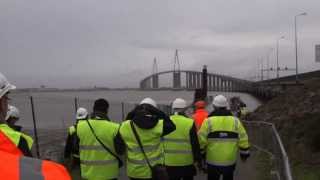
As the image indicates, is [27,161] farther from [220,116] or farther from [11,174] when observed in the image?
[220,116]

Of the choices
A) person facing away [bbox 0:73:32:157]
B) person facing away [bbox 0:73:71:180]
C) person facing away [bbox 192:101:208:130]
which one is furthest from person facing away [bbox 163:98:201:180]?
person facing away [bbox 0:73:71:180]

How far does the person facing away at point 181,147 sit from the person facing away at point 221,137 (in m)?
0.27

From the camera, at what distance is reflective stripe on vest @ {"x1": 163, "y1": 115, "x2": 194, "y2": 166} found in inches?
364

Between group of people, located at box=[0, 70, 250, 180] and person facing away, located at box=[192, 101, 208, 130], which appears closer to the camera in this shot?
group of people, located at box=[0, 70, 250, 180]

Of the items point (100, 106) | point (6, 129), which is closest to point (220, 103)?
point (100, 106)

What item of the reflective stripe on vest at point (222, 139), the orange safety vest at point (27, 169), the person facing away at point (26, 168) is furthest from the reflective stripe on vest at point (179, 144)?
the orange safety vest at point (27, 169)

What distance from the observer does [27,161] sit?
2.08 meters

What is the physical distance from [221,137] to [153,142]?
183 cm

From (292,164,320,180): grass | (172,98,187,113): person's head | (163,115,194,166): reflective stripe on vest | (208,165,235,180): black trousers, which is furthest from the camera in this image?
(292,164,320,180): grass

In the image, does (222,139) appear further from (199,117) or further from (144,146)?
(144,146)

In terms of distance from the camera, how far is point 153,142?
26.4 feet

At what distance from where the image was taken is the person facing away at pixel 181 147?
9.27 m

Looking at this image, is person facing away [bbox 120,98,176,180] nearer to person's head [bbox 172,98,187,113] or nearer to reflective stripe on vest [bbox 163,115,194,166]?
reflective stripe on vest [bbox 163,115,194,166]

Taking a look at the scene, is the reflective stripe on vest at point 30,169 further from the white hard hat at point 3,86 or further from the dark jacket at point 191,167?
the dark jacket at point 191,167
